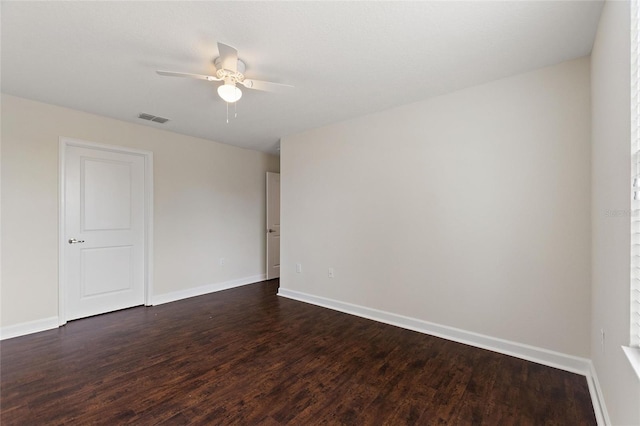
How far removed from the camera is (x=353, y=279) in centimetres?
356

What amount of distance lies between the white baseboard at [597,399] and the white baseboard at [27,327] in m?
4.86

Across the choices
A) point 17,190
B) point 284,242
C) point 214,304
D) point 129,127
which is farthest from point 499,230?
point 17,190

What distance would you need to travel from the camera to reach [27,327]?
9.66ft

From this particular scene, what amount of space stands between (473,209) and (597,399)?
155 cm

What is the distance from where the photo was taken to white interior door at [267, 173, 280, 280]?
5.35m

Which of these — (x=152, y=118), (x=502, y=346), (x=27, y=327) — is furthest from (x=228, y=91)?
(x=27, y=327)

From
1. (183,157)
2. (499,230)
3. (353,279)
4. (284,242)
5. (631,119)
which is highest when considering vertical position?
(183,157)

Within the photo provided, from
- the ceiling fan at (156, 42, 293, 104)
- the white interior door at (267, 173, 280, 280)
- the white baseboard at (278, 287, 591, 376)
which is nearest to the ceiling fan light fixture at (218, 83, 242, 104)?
the ceiling fan at (156, 42, 293, 104)

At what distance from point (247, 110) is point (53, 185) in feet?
7.74

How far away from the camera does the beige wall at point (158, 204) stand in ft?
9.52

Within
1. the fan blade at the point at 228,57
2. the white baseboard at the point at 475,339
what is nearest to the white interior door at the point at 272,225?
the white baseboard at the point at 475,339

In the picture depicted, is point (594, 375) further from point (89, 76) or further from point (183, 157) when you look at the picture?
point (183, 157)

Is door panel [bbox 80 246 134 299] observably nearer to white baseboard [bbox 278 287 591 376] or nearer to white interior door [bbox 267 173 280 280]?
white interior door [bbox 267 173 280 280]

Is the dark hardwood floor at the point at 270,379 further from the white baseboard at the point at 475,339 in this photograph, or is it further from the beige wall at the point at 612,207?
the beige wall at the point at 612,207
